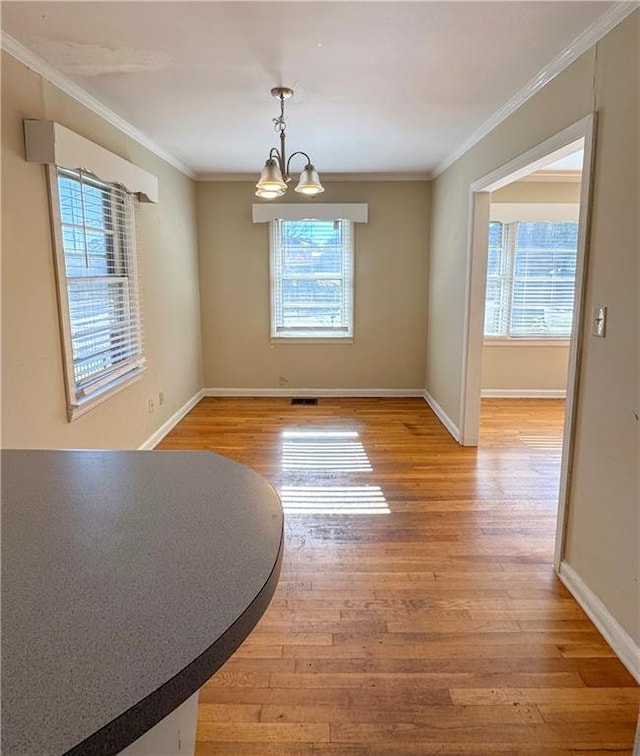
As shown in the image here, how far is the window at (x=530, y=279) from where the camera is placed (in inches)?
217

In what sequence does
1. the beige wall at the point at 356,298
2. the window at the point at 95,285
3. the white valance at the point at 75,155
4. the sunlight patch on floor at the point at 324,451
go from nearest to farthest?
the white valance at the point at 75,155
the window at the point at 95,285
the sunlight patch on floor at the point at 324,451
the beige wall at the point at 356,298

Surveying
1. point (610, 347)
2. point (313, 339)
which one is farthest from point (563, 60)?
point (313, 339)

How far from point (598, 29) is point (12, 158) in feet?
8.21

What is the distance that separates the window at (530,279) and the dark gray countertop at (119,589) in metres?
5.05

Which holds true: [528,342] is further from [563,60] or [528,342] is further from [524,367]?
[563,60]

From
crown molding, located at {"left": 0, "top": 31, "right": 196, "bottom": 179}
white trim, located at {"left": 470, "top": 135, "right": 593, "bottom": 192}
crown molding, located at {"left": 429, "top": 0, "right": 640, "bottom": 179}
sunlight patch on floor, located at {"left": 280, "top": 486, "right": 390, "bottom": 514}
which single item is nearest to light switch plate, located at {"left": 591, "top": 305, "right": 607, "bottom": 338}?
white trim, located at {"left": 470, "top": 135, "right": 593, "bottom": 192}

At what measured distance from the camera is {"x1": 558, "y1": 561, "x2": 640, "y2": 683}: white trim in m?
1.80

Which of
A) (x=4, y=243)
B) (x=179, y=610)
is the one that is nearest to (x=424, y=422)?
(x=4, y=243)

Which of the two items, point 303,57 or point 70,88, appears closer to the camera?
point 303,57

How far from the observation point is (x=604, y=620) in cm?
199

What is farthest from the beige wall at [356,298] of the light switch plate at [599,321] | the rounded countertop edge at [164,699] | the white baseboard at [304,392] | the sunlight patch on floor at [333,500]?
the rounded countertop edge at [164,699]

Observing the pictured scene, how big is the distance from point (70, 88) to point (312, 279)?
10.3ft

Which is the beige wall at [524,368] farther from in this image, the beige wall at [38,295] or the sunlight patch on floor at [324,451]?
the beige wall at [38,295]

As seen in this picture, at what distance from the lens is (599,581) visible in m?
2.05
